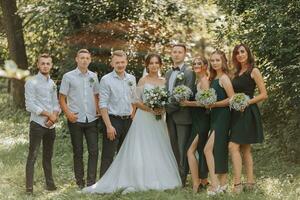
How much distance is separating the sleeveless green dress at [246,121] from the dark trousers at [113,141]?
5.11 feet

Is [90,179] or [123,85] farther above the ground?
[123,85]

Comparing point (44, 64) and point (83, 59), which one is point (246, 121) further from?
point (44, 64)

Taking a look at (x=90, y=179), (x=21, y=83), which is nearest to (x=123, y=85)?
(x=90, y=179)

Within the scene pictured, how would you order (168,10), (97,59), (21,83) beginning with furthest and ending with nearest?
(21,83) < (168,10) < (97,59)

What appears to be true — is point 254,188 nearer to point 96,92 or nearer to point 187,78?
point 187,78

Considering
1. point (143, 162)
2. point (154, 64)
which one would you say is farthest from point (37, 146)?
point (154, 64)

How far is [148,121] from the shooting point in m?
7.15

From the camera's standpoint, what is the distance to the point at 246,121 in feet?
20.6

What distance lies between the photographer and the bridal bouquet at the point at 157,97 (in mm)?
6680

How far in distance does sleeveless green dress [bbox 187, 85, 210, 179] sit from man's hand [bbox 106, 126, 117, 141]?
3.44 feet

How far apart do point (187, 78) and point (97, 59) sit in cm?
563

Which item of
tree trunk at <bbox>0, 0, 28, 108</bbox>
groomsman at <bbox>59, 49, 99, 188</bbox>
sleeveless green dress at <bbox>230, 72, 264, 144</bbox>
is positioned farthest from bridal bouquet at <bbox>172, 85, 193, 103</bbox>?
tree trunk at <bbox>0, 0, 28, 108</bbox>

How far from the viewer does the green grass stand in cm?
630

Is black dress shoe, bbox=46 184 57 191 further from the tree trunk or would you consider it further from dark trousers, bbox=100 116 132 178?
the tree trunk
